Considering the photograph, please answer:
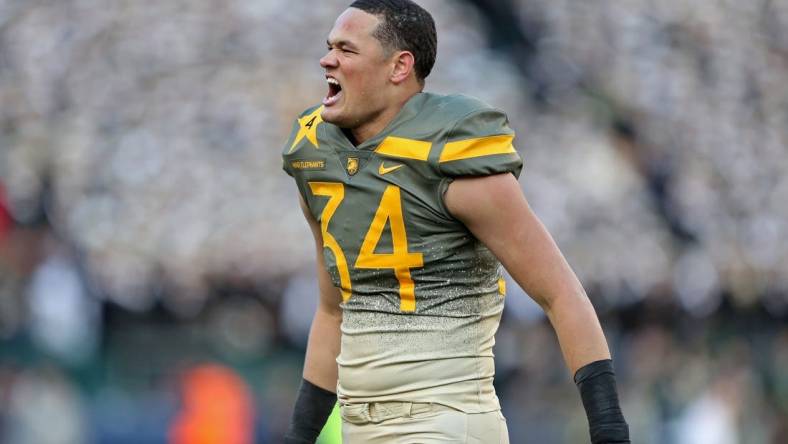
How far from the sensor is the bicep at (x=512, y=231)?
10.5 feet

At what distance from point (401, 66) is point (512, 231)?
514 mm

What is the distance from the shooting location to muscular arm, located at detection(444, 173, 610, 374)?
3.21m

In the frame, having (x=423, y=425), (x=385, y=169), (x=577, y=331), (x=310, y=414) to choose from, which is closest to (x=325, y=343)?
(x=310, y=414)

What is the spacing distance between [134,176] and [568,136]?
10.8 ft

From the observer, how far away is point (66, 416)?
876cm

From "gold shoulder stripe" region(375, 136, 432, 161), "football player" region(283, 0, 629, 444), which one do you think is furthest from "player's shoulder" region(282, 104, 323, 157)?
"gold shoulder stripe" region(375, 136, 432, 161)

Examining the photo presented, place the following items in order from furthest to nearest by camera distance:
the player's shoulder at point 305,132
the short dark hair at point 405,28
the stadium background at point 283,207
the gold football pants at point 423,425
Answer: the stadium background at point 283,207
the player's shoulder at point 305,132
the short dark hair at point 405,28
the gold football pants at point 423,425

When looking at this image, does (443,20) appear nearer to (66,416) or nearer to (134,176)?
(134,176)

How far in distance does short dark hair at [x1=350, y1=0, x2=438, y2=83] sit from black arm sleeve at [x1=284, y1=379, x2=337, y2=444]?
3.06 feet

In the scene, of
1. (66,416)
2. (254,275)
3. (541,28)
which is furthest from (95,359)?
Result: (541,28)

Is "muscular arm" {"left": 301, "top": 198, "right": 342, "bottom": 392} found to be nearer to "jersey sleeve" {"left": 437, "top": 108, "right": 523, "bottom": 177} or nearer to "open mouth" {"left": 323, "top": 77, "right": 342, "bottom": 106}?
"open mouth" {"left": 323, "top": 77, "right": 342, "bottom": 106}

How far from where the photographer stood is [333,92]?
3.44 meters

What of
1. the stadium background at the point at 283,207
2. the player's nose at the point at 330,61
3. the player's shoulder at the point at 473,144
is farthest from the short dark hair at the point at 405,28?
the stadium background at the point at 283,207

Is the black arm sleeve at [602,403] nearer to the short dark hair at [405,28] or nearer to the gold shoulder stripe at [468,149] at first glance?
the gold shoulder stripe at [468,149]
